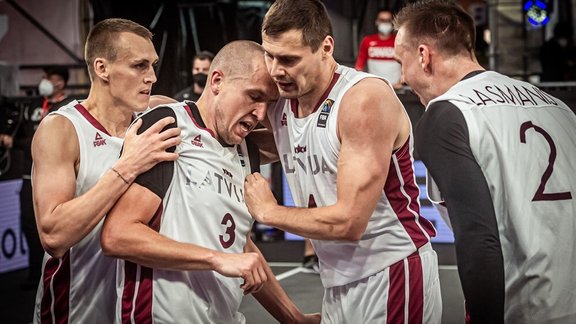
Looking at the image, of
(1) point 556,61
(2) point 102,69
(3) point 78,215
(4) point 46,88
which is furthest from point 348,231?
(1) point 556,61

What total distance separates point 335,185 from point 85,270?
120cm

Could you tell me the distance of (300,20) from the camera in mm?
2902

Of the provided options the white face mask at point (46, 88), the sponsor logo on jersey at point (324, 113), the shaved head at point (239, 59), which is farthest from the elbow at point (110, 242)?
the white face mask at point (46, 88)

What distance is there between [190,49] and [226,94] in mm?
9760

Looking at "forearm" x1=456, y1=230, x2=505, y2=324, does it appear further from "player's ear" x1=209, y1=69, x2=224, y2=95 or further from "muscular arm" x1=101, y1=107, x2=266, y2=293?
"player's ear" x1=209, y1=69, x2=224, y2=95

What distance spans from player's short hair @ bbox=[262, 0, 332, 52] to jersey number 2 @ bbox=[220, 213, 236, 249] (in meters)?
0.71

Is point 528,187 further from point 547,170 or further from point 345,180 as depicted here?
point 345,180

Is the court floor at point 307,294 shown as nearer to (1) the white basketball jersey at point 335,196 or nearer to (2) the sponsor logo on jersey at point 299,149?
(1) the white basketball jersey at point 335,196

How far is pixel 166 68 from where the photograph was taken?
12.3 meters

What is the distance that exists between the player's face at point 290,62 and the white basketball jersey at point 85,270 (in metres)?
0.93

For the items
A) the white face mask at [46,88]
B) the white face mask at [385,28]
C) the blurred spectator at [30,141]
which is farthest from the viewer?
the white face mask at [385,28]

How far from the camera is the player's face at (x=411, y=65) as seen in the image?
2779 millimetres

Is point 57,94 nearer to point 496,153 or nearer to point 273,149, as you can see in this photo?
point 273,149

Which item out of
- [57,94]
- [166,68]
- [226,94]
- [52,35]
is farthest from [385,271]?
[52,35]
